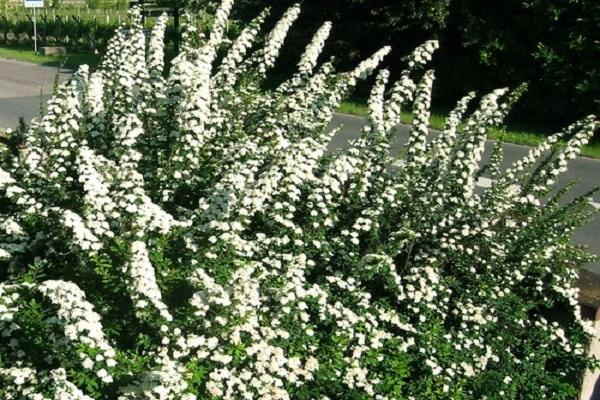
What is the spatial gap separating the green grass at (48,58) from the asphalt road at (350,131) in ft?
2.91

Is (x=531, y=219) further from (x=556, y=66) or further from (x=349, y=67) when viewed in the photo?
(x=349, y=67)

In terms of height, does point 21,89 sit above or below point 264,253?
below

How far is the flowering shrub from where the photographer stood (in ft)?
11.3

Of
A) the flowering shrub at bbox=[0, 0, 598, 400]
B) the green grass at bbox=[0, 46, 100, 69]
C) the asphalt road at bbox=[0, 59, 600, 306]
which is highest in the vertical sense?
the flowering shrub at bbox=[0, 0, 598, 400]

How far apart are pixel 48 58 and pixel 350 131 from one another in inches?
672

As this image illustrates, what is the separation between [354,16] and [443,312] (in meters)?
13.1

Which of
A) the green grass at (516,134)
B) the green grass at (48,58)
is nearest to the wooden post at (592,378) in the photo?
the green grass at (516,134)

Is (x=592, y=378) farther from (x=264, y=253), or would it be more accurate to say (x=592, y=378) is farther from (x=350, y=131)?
(x=350, y=131)

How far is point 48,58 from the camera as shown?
25.8 meters

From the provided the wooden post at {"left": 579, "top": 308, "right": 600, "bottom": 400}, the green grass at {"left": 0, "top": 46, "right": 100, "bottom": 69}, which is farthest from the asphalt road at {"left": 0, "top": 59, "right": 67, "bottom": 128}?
the wooden post at {"left": 579, "top": 308, "right": 600, "bottom": 400}

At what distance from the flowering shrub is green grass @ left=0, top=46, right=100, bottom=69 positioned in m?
18.9

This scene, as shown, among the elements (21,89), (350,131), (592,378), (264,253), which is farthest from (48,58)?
(592,378)

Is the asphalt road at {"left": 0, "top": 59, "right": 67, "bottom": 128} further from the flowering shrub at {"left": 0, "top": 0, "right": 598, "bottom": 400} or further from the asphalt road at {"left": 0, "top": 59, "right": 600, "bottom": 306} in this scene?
the flowering shrub at {"left": 0, "top": 0, "right": 598, "bottom": 400}

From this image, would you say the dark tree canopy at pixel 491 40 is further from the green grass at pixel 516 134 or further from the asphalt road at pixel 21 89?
the asphalt road at pixel 21 89
